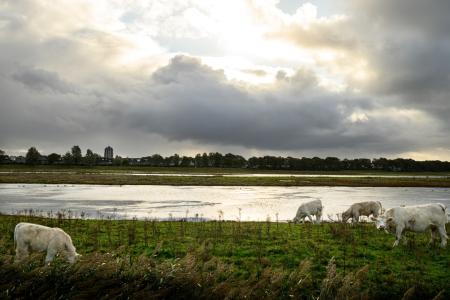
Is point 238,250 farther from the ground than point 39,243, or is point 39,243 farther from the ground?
point 39,243

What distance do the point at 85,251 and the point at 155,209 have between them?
19.2 m

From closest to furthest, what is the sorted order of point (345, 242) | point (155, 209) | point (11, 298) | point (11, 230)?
point (11, 298) → point (345, 242) → point (11, 230) → point (155, 209)

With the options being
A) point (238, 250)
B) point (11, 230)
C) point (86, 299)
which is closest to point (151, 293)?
point (86, 299)

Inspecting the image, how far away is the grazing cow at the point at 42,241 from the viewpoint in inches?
452

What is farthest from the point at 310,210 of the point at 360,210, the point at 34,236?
the point at 34,236

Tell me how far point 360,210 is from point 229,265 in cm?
1761

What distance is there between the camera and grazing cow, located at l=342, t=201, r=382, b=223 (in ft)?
86.1

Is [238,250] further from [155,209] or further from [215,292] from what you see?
[155,209]

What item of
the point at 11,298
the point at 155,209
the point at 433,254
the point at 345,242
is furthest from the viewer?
the point at 155,209

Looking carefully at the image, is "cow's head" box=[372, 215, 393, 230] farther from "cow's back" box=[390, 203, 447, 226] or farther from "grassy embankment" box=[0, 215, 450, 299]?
"grassy embankment" box=[0, 215, 450, 299]

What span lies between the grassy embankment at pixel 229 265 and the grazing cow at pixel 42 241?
50 centimetres

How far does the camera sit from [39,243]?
11.6 metres

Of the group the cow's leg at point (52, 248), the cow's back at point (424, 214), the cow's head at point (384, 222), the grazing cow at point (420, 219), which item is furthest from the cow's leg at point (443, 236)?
the cow's leg at point (52, 248)

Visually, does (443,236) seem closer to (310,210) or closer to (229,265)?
(229,265)
